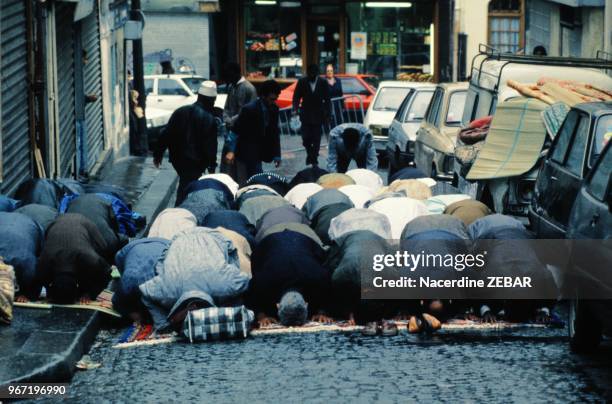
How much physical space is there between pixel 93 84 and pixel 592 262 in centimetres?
1511

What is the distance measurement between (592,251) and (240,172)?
9.49m

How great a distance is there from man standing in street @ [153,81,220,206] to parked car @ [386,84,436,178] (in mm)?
5127

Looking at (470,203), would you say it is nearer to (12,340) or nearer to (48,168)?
(12,340)

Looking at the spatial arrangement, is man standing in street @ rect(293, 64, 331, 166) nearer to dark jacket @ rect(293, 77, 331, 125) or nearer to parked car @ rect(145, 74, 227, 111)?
dark jacket @ rect(293, 77, 331, 125)

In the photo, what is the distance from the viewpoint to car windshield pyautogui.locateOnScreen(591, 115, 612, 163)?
1085 cm

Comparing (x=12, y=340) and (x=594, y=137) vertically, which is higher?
(x=594, y=137)

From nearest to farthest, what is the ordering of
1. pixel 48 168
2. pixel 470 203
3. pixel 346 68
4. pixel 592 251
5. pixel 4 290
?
pixel 592 251 → pixel 4 290 → pixel 470 203 → pixel 48 168 → pixel 346 68

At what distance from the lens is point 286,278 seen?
35.1ft

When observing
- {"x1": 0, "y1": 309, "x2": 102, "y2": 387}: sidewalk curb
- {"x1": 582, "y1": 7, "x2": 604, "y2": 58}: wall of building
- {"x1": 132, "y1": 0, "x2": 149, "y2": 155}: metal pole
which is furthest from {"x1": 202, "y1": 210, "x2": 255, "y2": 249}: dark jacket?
{"x1": 582, "y1": 7, "x2": 604, "y2": 58}: wall of building

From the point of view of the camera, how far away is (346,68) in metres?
38.7

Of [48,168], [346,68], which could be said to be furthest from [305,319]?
[346,68]

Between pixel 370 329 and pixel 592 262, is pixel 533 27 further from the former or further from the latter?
pixel 592 262

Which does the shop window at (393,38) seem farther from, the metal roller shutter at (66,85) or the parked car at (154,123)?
the metal roller shutter at (66,85)

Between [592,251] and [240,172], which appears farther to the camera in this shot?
[240,172]
